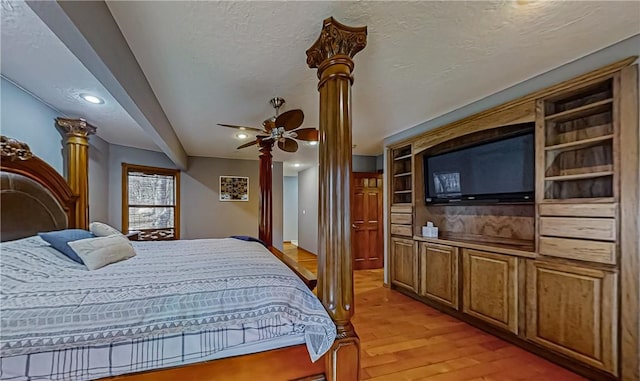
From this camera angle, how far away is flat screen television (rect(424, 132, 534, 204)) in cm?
256

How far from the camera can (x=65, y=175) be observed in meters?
2.80

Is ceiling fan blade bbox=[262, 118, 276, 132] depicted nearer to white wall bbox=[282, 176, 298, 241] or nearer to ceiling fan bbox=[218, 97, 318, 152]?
ceiling fan bbox=[218, 97, 318, 152]

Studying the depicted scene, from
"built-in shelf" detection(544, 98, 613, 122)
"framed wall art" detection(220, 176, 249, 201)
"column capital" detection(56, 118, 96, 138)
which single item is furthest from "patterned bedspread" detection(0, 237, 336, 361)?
"framed wall art" detection(220, 176, 249, 201)

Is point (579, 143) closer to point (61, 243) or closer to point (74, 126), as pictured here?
point (61, 243)

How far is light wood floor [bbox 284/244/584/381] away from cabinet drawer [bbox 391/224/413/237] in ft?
3.19

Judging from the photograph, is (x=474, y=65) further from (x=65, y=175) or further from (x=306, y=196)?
(x=306, y=196)

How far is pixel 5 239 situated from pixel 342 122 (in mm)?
2380

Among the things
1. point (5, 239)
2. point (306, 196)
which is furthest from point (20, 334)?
point (306, 196)

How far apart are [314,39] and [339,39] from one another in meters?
0.33

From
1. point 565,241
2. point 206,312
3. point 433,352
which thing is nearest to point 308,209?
point 433,352

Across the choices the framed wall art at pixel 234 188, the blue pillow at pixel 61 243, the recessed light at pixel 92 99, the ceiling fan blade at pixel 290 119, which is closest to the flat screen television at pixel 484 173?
the ceiling fan blade at pixel 290 119

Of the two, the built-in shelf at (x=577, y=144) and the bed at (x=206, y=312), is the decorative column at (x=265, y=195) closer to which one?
the bed at (x=206, y=312)

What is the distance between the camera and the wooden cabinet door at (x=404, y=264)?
3676mm

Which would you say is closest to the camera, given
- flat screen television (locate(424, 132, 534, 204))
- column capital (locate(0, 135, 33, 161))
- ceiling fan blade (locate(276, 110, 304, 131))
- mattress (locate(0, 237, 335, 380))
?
mattress (locate(0, 237, 335, 380))
